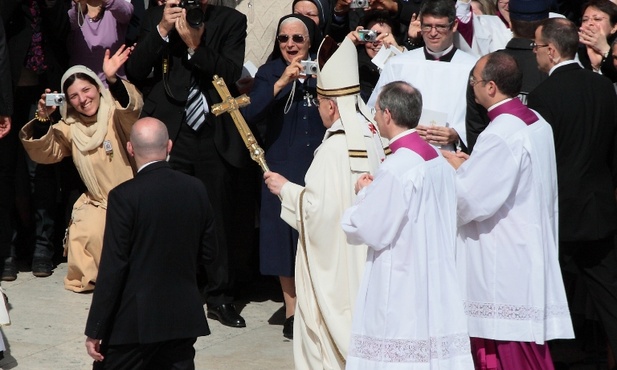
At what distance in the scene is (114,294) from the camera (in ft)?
19.1

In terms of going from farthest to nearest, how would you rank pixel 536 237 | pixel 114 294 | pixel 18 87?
pixel 18 87
pixel 536 237
pixel 114 294

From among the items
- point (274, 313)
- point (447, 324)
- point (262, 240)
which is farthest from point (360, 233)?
point (274, 313)

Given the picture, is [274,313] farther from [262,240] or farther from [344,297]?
[344,297]

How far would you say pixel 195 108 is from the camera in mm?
8461

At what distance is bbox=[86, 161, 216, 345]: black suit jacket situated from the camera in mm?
5816

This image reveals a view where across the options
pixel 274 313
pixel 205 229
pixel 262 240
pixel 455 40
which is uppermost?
pixel 455 40

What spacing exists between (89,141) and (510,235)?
3527mm

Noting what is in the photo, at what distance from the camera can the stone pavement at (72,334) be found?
7.62 m

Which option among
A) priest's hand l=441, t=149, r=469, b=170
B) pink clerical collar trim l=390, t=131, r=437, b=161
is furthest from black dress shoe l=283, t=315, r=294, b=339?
pink clerical collar trim l=390, t=131, r=437, b=161

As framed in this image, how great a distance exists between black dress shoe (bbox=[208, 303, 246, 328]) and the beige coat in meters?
1.04

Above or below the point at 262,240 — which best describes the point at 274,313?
below

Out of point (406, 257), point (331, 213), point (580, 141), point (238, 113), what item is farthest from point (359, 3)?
point (406, 257)

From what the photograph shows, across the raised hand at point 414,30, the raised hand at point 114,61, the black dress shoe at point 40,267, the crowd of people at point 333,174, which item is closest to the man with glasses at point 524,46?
the crowd of people at point 333,174

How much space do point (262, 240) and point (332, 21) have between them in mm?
1978
